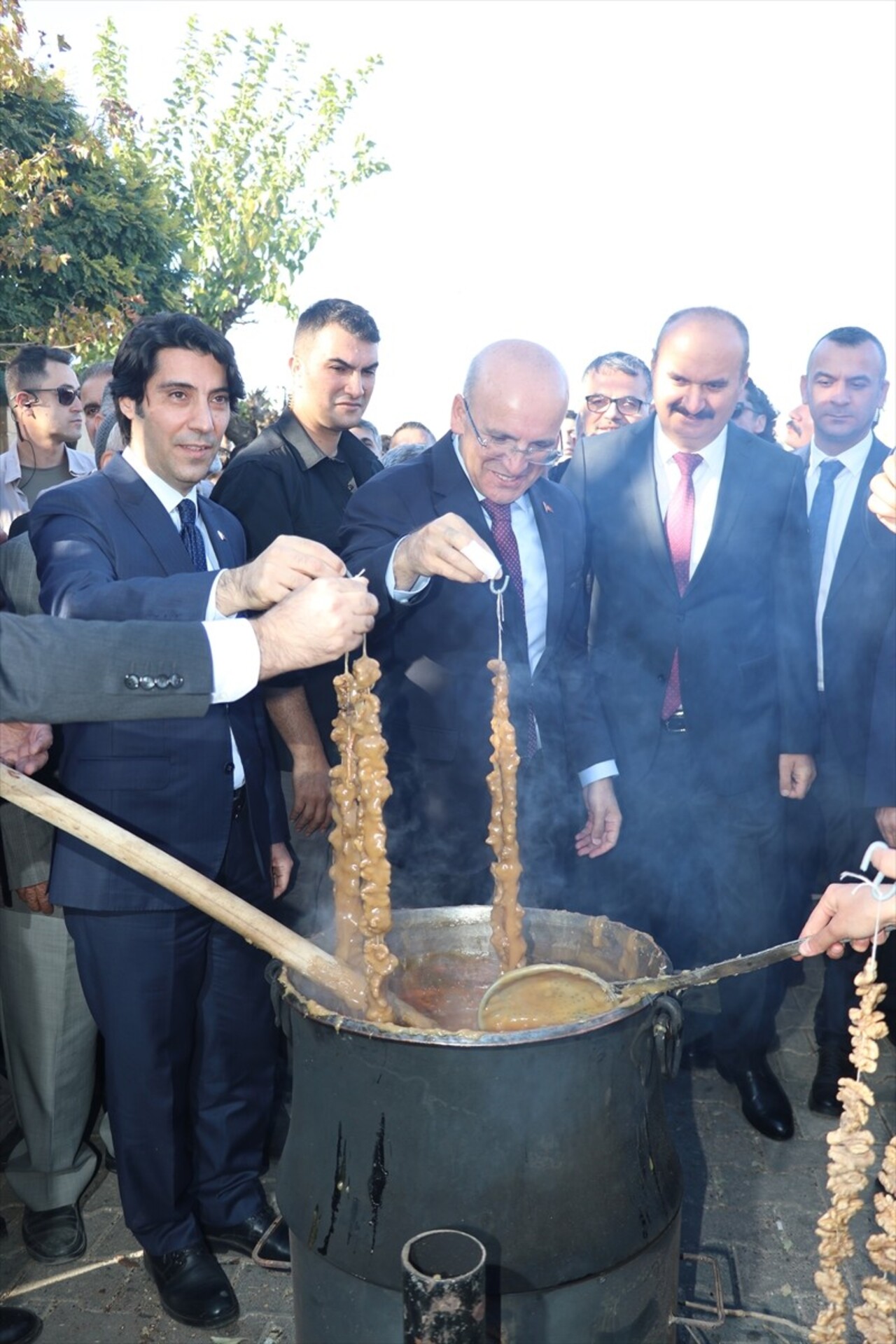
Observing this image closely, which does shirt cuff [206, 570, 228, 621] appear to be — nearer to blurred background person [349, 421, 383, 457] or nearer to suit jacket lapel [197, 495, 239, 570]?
suit jacket lapel [197, 495, 239, 570]

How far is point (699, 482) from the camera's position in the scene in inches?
176

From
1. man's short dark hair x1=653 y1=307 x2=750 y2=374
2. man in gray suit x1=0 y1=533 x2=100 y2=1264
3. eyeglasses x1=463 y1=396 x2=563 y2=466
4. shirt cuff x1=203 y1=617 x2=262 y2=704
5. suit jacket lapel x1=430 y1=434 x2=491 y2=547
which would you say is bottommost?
man in gray suit x1=0 y1=533 x2=100 y2=1264

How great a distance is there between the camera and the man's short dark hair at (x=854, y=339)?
16.8ft

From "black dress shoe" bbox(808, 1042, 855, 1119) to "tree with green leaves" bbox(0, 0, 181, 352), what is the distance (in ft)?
28.4

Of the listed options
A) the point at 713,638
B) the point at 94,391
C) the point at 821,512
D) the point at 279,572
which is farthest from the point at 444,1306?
the point at 94,391

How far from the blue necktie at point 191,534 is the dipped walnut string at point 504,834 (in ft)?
3.35

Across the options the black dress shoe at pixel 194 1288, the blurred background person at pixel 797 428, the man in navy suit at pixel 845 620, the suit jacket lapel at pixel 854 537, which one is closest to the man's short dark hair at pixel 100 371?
the man in navy suit at pixel 845 620

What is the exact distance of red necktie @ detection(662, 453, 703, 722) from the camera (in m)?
4.43

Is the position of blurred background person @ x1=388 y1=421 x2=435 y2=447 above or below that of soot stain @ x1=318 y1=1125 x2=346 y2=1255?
above

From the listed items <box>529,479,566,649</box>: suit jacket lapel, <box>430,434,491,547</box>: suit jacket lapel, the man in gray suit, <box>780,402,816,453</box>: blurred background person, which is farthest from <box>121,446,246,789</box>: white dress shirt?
<box>780,402,816,453</box>: blurred background person

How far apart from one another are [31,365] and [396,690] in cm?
301

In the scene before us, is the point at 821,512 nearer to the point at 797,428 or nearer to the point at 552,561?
the point at 552,561

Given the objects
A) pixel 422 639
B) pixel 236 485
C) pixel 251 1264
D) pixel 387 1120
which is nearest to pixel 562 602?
pixel 422 639

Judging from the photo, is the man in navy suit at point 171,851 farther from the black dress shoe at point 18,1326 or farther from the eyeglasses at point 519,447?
the eyeglasses at point 519,447
